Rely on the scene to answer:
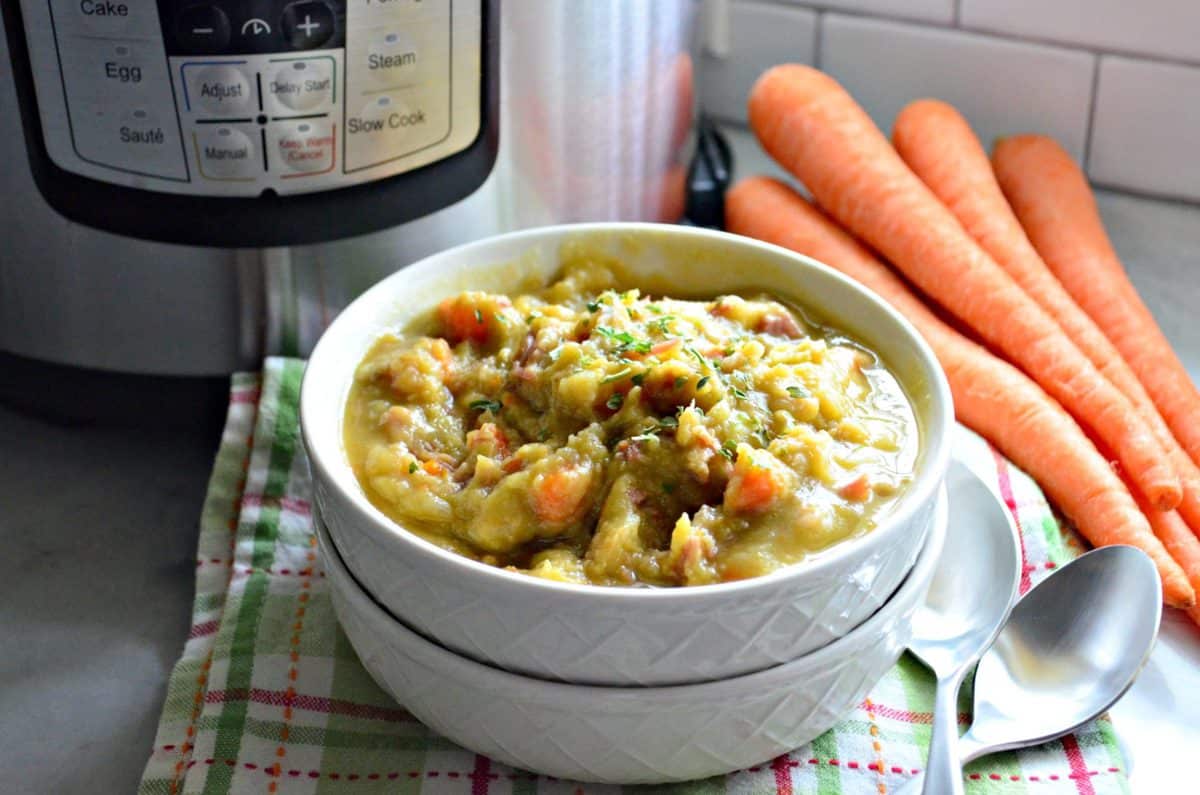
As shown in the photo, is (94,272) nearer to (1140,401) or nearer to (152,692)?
(152,692)

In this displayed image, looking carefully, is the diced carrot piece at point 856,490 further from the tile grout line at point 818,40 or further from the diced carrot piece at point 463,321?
the tile grout line at point 818,40

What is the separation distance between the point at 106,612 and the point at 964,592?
0.62 meters

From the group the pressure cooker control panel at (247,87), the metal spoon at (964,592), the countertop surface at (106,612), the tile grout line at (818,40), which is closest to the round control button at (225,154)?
the pressure cooker control panel at (247,87)

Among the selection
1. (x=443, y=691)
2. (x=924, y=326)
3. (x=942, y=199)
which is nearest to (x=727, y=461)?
→ (x=443, y=691)

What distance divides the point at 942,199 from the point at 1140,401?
0.32 meters

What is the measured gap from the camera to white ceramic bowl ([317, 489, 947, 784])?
730 mm

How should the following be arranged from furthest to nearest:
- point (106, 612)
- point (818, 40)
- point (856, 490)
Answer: point (818, 40) → point (106, 612) → point (856, 490)

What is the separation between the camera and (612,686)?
729 mm

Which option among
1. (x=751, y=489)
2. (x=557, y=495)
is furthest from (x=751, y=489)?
(x=557, y=495)

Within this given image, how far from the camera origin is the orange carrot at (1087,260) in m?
1.17

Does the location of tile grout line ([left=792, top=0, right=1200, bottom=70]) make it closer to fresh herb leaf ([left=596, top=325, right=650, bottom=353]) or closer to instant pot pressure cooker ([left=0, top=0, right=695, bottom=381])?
instant pot pressure cooker ([left=0, top=0, right=695, bottom=381])

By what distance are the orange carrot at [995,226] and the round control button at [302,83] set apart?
0.68 metres

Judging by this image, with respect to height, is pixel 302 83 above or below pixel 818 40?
above

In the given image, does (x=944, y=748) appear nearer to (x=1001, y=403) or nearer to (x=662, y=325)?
(x=662, y=325)
